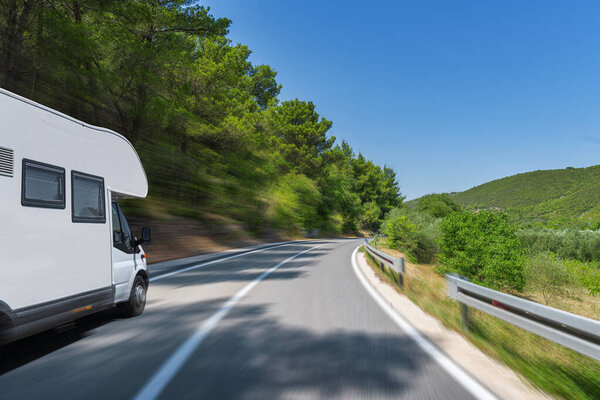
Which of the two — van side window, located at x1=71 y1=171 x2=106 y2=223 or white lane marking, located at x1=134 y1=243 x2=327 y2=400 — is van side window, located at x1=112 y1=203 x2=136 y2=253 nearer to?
van side window, located at x1=71 y1=171 x2=106 y2=223

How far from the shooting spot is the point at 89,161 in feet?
16.6

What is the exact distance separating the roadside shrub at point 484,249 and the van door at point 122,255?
27889mm

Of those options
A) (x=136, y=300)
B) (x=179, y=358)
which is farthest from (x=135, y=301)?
(x=179, y=358)

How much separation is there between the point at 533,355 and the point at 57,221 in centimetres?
571

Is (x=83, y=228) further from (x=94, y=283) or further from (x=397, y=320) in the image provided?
(x=397, y=320)

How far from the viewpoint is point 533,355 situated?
4.36 meters

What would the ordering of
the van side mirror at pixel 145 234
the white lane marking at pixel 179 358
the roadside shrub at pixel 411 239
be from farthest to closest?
the roadside shrub at pixel 411 239, the van side mirror at pixel 145 234, the white lane marking at pixel 179 358

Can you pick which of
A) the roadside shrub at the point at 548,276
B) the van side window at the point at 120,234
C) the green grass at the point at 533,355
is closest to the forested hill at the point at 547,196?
the roadside shrub at the point at 548,276

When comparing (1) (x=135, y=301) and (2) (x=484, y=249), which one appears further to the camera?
(2) (x=484, y=249)

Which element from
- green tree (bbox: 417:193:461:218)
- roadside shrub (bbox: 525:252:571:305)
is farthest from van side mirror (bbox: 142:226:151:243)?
green tree (bbox: 417:193:461:218)

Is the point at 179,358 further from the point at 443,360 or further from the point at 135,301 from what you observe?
the point at 443,360

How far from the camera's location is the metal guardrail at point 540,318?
9.96 feet

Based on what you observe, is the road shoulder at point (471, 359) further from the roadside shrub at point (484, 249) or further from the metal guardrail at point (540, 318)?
the roadside shrub at point (484, 249)

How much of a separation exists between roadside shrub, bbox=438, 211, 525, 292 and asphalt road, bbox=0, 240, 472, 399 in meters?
26.1
